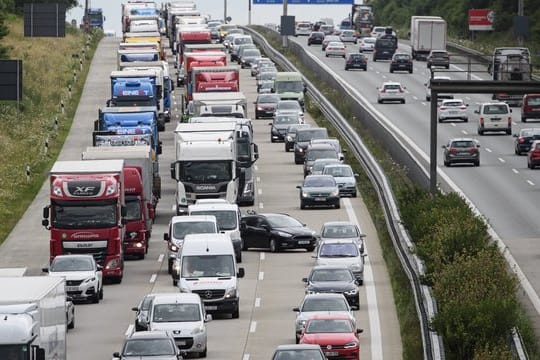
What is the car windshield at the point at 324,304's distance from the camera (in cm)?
3934

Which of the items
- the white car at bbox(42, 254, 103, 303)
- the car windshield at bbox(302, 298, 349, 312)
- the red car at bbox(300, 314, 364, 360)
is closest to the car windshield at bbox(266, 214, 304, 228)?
the white car at bbox(42, 254, 103, 303)

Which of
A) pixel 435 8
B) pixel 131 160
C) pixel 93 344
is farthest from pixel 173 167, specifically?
pixel 435 8

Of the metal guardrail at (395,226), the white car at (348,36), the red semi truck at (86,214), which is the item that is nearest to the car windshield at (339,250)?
the metal guardrail at (395,226)

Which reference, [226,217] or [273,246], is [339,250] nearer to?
[226,217]

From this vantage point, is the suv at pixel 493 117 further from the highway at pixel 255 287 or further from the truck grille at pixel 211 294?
the truck grille at pixel 211 294

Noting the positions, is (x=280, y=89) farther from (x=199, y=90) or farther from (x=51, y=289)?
(x=51, y=289)

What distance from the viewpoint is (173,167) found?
2366 inches

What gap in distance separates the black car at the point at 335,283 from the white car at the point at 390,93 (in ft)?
181

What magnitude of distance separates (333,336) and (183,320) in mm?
3451

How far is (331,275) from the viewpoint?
146 ft

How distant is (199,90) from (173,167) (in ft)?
77.8

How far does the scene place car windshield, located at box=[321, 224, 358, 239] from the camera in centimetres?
5231

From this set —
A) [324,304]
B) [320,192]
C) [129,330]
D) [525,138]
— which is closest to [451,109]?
[525,138]

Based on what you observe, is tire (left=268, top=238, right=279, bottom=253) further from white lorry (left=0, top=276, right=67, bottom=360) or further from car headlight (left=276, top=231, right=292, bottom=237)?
white lorry (left=0, top=276, right=67, bottom=360)
